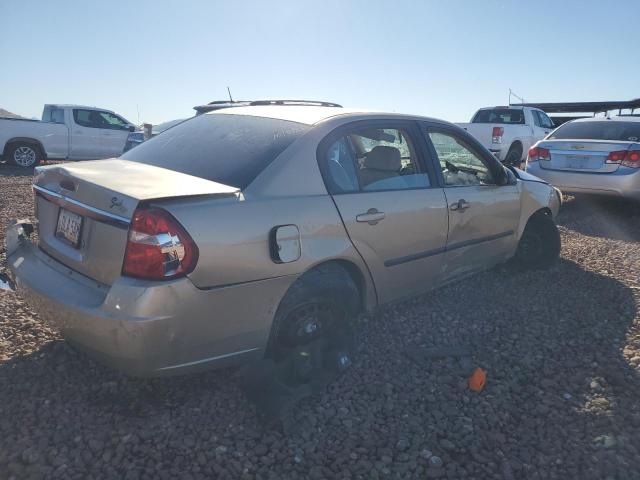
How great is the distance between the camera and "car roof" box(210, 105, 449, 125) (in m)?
3.00

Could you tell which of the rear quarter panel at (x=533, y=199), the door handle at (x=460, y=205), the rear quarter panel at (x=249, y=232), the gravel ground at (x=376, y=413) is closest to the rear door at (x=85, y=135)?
the gravel ground at (x=376, y=413)

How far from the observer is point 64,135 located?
13.2 m

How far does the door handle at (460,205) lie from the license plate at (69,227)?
242 centimetres

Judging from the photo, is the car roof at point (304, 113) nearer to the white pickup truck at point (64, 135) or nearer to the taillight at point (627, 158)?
the taillight at point (627, 158)

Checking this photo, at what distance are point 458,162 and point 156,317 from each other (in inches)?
119

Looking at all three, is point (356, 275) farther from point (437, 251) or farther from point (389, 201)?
point (437, 251)

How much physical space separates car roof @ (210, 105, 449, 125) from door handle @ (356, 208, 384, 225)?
613 mm

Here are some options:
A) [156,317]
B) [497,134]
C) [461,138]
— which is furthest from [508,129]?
[156,317]

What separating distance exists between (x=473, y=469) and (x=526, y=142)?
1198 cm

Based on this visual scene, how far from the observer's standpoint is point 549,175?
753 cm

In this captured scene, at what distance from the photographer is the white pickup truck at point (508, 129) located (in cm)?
1179

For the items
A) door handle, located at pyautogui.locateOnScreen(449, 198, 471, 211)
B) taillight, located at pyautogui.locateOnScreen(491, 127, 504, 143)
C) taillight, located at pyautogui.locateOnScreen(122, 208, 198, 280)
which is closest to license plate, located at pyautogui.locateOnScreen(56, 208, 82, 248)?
taillight, located at pyautogui.locateOnScreen(122, 208, 198, 280)

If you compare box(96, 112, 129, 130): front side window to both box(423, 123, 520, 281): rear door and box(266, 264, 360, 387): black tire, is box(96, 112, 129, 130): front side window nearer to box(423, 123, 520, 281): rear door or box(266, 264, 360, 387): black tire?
box(423, 123, 520, 281): rear door

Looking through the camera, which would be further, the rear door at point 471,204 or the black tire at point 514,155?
the black tire at point 514,155
